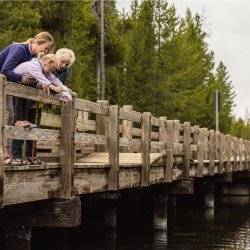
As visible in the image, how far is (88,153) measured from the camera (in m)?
10.3

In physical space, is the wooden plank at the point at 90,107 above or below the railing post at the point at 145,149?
above

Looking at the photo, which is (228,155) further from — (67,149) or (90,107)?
(67,149)

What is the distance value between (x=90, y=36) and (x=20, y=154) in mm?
30157

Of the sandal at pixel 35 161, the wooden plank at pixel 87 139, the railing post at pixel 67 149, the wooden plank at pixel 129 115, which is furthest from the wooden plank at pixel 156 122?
the sandal at pixel 35 161

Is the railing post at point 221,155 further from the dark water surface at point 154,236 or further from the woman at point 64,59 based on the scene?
the woman at point 64,59

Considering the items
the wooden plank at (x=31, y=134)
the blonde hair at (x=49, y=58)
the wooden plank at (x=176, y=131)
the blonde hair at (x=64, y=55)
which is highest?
the blonde hair at (x=64, y=55)

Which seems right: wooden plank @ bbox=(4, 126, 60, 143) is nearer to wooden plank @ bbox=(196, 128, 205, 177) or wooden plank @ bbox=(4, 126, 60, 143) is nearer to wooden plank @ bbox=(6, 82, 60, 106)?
wooden plank @ bbox=(6, 82, 60, 106)

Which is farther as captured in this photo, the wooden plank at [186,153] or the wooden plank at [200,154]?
the wooden plank at [200,154]

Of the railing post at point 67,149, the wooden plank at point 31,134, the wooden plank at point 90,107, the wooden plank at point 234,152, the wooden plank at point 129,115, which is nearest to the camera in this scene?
the wooden plank at point 31,134

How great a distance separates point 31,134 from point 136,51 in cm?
3236

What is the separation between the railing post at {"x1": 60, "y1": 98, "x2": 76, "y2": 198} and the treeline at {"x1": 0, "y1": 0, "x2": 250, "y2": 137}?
15848 mm

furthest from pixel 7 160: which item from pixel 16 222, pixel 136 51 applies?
pixel 136 51

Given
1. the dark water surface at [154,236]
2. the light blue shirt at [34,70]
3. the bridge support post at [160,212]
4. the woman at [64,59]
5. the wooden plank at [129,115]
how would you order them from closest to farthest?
the light blue shirt at [34,70]
the woman at [64,59]
the wooden plank at [129,115]
the dark water surface at [154,236]
the bridge support post at [160,212]

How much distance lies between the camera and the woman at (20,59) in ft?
23.1
